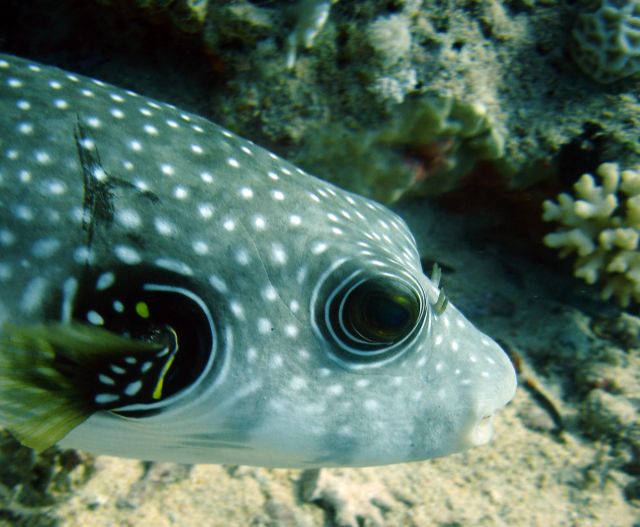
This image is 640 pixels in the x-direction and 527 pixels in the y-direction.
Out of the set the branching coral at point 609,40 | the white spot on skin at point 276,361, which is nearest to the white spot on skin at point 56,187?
the white spot on skin at point 276,361

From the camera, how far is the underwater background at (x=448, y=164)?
9.97 ft

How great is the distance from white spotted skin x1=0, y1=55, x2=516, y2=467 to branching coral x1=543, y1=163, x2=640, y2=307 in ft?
7.79

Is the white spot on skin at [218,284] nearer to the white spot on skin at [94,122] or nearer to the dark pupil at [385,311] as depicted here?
the dark pupil at [385,311]

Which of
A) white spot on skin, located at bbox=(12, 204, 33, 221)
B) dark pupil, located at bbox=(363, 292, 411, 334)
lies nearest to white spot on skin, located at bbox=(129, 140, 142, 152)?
white spot on skin, located at bbox=(12, 204, 33, 221)

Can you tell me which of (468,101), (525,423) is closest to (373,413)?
(525,423)

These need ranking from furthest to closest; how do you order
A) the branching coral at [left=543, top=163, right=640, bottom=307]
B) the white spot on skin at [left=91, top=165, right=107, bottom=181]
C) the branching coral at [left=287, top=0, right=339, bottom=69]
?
1. the branching coral at [left=543, top=163, right=640, bottom=307]
2. the branching coral at [left=287, top=0, right=339, bottom=69]
3. the white spot on skin at [left=91, top=165, right=107, bottom=181]

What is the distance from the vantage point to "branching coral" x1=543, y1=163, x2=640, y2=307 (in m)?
4.07

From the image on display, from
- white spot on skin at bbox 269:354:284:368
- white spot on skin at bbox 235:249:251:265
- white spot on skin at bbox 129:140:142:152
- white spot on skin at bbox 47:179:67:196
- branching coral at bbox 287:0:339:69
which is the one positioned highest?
branching coral at bbox 287:0:339:69

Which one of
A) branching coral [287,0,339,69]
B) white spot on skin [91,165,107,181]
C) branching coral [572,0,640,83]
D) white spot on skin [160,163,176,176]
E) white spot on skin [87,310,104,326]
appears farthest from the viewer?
branching coral [572,0,640,83]

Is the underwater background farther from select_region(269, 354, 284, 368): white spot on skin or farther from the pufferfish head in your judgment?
select_region(269, 354, 284, 368): white spot on skin

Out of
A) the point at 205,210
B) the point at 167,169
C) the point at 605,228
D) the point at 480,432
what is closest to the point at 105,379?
the point at 205,210

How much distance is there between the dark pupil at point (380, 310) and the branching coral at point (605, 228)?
2753 mm

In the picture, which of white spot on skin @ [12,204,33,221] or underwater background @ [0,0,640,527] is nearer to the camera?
white spot on skin @ [12,204,33,221]

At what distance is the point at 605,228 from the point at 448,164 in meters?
1.39
